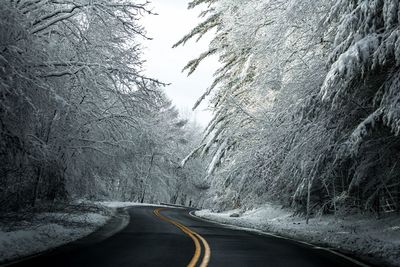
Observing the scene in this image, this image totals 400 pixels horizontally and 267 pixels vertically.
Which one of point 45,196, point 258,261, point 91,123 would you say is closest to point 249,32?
point 91,123

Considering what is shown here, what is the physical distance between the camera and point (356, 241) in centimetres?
1339

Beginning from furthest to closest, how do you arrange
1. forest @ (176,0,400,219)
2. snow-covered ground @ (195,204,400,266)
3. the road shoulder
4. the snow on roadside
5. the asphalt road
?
snow-covered ground @ (195,204,400,266)
forest @ (176,0,400,219)
the snow on roadside
the road shoulder
the asphalt road

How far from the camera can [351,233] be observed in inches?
616

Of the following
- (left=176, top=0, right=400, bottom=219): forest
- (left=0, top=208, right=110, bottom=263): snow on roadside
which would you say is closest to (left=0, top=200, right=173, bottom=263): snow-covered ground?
(left=0, top=208, right=110, bottom=263): snow on roadside

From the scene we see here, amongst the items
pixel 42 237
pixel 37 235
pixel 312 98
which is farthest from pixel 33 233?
pixel 312 98

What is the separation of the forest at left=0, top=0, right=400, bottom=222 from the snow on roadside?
2.86ft

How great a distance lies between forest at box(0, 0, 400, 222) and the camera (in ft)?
32.5

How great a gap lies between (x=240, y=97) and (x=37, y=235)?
1466 cm

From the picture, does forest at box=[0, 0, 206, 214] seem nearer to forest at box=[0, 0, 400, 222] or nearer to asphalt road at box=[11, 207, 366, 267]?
forest at box=[0, 0, 400, 222]

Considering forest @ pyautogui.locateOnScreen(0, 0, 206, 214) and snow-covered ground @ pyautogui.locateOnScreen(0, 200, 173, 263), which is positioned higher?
forest @ pyautogui.locateOnScreen(0, 0, 206, 214)

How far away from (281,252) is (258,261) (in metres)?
2.04

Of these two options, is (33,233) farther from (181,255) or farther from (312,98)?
(312,98)

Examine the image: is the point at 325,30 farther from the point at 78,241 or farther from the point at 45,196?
the point at 45,196

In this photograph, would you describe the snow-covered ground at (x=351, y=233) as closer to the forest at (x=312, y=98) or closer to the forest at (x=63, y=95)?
the forest at (x=312, y=98)
